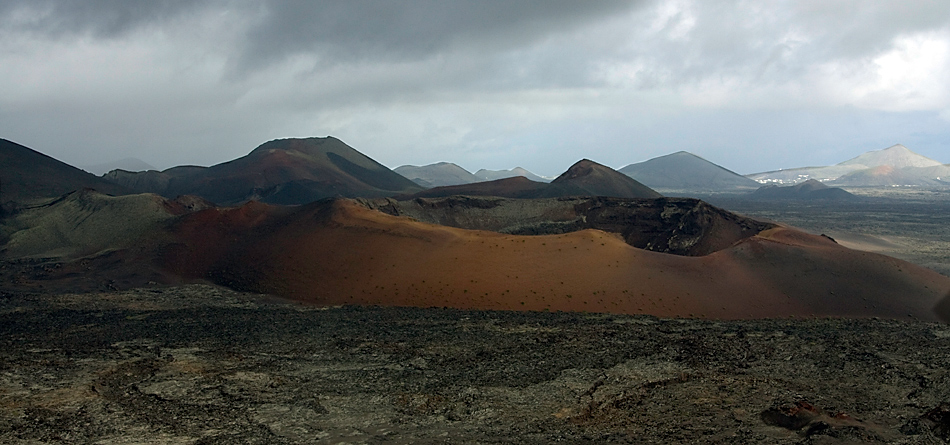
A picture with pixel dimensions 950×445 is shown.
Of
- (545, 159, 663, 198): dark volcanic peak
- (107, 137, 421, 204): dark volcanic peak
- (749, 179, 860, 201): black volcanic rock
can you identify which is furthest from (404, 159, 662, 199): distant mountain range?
(749, 179, 860, 201): black volcanic rock

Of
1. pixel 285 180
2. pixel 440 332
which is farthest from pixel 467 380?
pixel 285 180

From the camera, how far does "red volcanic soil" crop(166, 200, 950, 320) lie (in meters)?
28.6

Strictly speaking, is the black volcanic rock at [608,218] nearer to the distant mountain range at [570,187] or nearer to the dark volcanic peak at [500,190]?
the distant mountain range at [570,187]

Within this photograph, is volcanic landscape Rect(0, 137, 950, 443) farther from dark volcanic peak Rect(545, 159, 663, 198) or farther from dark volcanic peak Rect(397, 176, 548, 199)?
dark volcanic peak Rect(545, 159, 663, 198)

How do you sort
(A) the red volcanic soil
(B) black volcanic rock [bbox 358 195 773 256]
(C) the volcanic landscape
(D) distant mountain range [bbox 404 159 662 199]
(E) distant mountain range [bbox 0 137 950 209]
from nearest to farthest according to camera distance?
(C) the volcanic landscape
(A) the red volcanic soil
(B) black volcanic rock [bbox 358 195 773 256]
(E) distant mountain range [bbox 0 137 950 209]
(D) distant mountain range [bbox 404 159 662 199]

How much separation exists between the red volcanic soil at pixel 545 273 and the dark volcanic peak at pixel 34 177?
38285 mm

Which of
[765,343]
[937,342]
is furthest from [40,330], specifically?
[937,342]

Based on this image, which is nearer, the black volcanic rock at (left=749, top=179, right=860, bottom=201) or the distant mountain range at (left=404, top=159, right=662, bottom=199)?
the distant mountain range at (left=404, top=159, right=662, bottom=199)

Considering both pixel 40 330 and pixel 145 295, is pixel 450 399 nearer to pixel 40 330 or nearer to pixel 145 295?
pixel 40 330

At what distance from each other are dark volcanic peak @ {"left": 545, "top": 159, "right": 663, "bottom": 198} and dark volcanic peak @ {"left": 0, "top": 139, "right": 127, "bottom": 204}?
197 ft

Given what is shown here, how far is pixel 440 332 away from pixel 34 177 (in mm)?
68970

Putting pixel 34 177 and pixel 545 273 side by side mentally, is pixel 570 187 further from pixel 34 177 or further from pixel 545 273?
pixel 34 177

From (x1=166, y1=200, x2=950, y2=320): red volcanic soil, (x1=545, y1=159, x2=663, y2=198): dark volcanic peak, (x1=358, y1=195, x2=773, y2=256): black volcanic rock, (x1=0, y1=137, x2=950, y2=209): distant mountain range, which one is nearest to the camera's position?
(x1=166, y1=200, x2=950, y2=320): red volcanic soil

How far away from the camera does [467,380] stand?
51.8 feet
